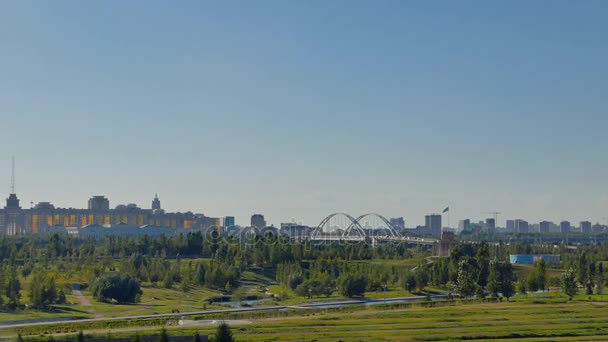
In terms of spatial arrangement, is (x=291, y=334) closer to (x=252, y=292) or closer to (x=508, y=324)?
(x=508, y=324)

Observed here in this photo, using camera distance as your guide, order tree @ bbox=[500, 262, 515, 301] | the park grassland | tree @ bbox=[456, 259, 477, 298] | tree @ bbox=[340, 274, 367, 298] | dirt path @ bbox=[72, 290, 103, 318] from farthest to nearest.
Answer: tree @ bbox=[340, 274, 367, 298]
tree @ bbox=[456, 259, 477, 298]
tree @ bbox=[500, 262, 515, 301]
dirt path @ bbox=[72, 290, 103, 318]
the park grassland

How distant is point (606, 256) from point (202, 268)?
8692cm

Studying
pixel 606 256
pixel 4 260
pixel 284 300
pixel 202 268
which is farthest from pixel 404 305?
pixel 606 256

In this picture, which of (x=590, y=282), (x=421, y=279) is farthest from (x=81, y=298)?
(x=590, y=282)

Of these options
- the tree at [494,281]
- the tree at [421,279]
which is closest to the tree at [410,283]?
the tree at [421,279]

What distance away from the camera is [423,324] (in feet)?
208

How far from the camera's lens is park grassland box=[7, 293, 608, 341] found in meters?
56.4

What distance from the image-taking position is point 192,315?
7006 cm

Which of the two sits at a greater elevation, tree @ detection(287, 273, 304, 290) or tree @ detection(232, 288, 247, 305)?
tree @ detection(287, 273, 304, 290)

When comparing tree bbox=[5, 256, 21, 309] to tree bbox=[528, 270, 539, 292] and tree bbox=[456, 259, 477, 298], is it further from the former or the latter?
tree bbox=[528, 270, 539, 292]

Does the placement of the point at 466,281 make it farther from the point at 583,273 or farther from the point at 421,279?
the point at 583,273

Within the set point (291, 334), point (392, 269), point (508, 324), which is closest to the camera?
point (291, 334)

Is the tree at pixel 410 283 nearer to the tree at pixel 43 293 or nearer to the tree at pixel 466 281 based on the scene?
the tree at pixel 466 281

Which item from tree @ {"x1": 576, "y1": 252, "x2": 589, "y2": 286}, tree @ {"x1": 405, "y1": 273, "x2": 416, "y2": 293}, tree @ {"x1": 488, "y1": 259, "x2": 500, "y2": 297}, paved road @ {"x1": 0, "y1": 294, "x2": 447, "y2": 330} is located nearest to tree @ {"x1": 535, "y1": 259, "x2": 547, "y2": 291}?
tree @ {"x1": 576, "y1": 252, "x2": 589, "y2": 286}
